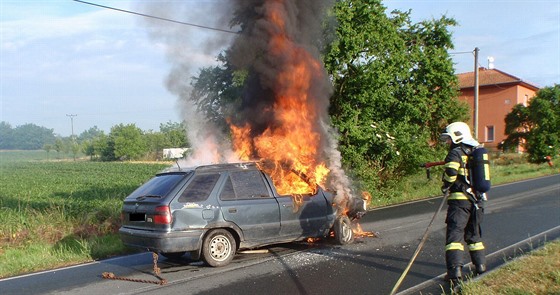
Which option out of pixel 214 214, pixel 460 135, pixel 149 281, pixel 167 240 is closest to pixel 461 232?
pixel 460 135

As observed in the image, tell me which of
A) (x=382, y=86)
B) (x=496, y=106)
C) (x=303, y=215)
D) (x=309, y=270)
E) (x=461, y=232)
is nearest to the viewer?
(x=461, y=232)

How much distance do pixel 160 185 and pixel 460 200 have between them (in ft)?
13.7

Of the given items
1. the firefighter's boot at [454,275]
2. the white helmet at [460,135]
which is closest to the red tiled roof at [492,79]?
the white helmet at [460,135]

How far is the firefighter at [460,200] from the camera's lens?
570 centimetres

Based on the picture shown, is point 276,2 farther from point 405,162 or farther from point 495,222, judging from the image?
point 405,162

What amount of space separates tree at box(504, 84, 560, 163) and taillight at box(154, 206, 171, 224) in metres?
35.7

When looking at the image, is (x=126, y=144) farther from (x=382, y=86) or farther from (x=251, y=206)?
(x=251, y=206)

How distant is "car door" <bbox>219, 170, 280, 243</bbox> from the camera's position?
6.99m

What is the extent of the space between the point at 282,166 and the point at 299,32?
14.1 ft

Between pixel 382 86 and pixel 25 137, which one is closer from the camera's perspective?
pixel 382 86

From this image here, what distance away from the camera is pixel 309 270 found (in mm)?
6430

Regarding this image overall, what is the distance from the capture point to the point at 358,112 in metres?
15.5

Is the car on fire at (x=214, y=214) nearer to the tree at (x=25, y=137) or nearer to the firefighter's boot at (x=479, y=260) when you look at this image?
the firefighter's boot at (x=479, y=260)

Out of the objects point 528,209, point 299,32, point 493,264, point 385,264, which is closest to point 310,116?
point 299,32
